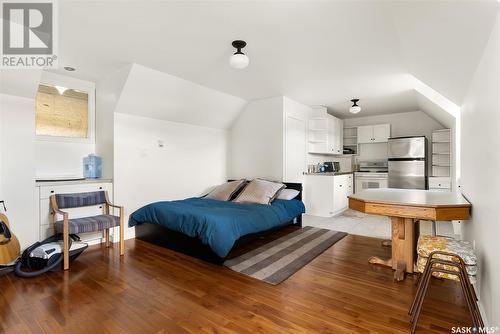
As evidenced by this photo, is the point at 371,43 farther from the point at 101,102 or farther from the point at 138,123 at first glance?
the point at 101,102

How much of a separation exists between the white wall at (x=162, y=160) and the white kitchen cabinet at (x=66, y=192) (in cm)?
24

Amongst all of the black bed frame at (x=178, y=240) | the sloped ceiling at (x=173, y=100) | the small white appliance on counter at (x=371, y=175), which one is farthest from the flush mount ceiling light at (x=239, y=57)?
the small white appliance on counter at (x=371, y=175)

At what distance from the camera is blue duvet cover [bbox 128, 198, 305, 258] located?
2.72 metres

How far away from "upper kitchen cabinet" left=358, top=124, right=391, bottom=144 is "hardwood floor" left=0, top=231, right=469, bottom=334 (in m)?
4.36

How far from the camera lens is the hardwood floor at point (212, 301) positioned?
1710mm

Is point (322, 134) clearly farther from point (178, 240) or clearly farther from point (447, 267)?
point (447, 267)

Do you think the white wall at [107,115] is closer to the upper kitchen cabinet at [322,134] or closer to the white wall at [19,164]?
the white wall at [19,164]

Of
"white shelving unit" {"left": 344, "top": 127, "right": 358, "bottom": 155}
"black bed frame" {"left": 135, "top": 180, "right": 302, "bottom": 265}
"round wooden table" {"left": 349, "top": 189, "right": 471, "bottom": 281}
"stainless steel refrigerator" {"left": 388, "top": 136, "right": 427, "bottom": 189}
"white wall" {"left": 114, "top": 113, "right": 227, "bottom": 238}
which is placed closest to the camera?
"round wooden table" {"left": 349, "top": 189, "right": 471, "bottom": 281}

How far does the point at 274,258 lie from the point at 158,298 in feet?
4.53

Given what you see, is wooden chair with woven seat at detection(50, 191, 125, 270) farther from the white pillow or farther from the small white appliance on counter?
the small white appliance on counter

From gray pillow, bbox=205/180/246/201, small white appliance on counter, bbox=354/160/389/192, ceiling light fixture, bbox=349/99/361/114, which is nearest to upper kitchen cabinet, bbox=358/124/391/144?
small white appliance on counter, bbox=354/160/389/192

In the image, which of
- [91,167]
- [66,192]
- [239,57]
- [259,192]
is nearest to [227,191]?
[259,192]

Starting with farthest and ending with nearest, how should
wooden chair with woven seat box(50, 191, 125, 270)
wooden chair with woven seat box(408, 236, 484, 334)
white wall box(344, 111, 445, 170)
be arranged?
white wall box(344, 111, 445, 170) → wooden chair with woven seat box(50, 191, 125, 270) → wooden chair with woven seat box(408, 236, 484, 334)

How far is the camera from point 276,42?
2.59 m
